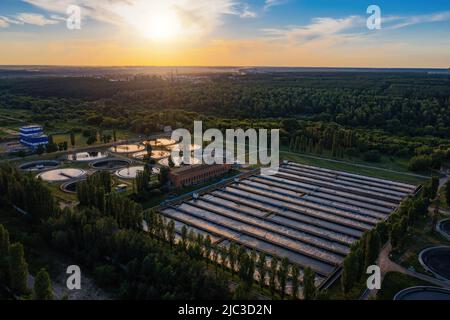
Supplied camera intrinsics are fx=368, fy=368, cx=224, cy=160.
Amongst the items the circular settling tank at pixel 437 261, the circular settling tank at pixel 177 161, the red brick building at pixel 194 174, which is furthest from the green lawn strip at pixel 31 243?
the circular settling tank at pixel 437 261

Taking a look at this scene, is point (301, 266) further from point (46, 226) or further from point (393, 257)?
point (46, 226)

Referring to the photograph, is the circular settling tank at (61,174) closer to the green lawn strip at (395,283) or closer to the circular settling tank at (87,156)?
the circular settling tank at (87,156)

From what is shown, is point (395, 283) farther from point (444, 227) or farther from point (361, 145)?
point (361, 145)

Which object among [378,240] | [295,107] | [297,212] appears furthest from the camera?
[295,107]

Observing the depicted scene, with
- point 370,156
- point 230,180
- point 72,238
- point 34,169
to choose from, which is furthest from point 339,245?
point 34,169

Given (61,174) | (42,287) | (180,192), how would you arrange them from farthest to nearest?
(61,174)
(180,192)
(42,287)

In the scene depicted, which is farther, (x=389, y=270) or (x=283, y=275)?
(x=389, y=270)

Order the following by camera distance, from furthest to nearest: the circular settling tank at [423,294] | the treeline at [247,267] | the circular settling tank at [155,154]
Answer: the circular settling tank at [155,154] < the circular settling tank at [423,294] < the treeline at [247,267]

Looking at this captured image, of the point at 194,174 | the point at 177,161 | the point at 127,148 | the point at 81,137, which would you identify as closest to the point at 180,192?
the point at 194,174
